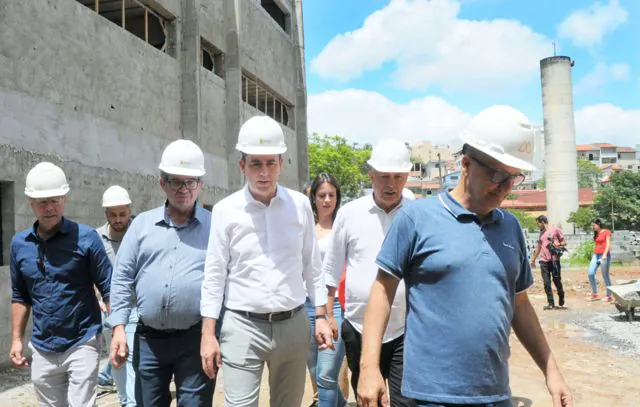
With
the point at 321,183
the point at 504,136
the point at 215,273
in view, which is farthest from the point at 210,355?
the point at 321,183

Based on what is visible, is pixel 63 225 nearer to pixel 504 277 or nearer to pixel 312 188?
pixel 312 188

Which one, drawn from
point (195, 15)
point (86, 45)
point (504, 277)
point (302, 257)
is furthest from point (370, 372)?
point (195, 15)

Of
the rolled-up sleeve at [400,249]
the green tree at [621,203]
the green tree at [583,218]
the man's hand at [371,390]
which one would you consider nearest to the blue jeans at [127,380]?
the man's hand at [371,390]

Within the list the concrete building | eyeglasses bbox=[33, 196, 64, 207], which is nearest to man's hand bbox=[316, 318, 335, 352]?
eyeglasses bbox=[33, 196, 64, 207]

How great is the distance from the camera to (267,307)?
312 centimetres

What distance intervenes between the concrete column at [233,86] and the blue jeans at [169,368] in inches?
474

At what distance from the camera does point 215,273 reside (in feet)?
10.3

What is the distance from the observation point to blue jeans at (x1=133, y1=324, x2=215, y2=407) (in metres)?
3.26

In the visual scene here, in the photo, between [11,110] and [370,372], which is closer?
[370,372]

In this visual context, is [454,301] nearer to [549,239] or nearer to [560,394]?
[560,394]

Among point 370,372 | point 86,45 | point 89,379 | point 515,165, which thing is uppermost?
point 86,45

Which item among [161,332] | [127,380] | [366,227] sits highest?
[366,227]

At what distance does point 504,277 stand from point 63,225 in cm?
275

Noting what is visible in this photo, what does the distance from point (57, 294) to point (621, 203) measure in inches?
1656
